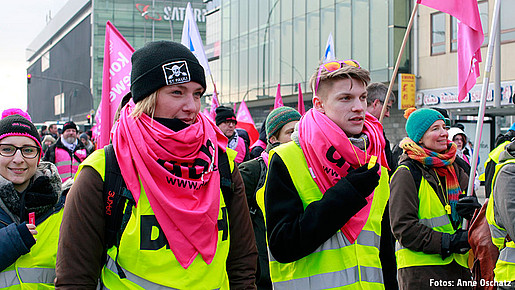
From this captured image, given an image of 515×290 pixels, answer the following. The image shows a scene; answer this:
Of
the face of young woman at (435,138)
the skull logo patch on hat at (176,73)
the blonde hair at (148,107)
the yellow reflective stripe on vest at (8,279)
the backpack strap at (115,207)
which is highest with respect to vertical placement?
the skull logo patch on hat at (176,73)

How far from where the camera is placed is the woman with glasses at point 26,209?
9.64ft

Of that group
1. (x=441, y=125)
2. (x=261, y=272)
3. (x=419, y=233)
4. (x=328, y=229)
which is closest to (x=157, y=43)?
(x=328, y=229)

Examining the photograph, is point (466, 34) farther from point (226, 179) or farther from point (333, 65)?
point (226, 179)

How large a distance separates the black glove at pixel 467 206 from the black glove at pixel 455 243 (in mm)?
133

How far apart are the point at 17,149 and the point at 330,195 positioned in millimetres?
2037

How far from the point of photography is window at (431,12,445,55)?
71.2ft

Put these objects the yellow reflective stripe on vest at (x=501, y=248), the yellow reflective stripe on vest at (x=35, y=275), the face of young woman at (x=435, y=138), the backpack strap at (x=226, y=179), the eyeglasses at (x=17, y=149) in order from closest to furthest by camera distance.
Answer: the backpack strap at (x=226, y=179) < the yellow reflective stripe on vest at (x=35, y=275) < the yellow reflective stripe on vest at (x=501, y=248) < the eyeglasses at (x=17, y=149) < the face of young woman at (x=435, y=138)

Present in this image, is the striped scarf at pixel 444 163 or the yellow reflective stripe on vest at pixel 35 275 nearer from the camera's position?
the yellow reflective stripe on vest at pixel 35 275

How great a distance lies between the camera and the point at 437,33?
22.1 meters

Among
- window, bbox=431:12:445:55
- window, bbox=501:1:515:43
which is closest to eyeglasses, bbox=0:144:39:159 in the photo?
window, bbox=501:1:515:43

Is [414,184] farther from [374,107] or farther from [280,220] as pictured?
[280,220]

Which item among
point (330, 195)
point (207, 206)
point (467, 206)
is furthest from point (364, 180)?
point (467, 206)

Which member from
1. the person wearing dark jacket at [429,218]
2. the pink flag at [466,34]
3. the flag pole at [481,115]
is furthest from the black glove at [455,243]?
the pink flag at [466,34]

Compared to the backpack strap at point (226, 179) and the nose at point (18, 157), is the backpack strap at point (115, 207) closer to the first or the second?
the backpack strap at point (226, 179)
